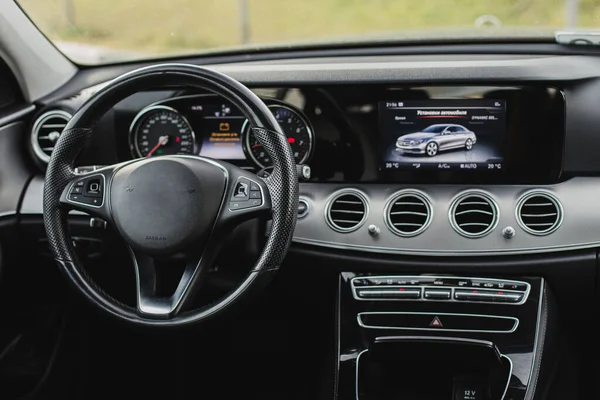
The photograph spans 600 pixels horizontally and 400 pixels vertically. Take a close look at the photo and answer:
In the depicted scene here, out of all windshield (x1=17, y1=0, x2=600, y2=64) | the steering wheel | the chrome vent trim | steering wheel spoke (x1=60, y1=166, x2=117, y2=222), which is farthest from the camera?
windshield (x1=17, y1=0, x2=600, y2=64)

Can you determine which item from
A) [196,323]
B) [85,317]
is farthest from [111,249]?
[196,323]

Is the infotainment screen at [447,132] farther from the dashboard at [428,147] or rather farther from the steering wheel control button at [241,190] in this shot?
the steering wheel control button at [241,190]

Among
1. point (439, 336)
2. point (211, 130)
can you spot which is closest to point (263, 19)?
point (211, 130)

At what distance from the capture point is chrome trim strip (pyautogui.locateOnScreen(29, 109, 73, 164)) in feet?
7.88

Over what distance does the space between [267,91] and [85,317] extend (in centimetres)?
107

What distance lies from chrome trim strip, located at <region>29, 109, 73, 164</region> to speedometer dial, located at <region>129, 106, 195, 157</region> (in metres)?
0.26

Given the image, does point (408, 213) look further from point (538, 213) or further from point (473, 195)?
point (538, 213)

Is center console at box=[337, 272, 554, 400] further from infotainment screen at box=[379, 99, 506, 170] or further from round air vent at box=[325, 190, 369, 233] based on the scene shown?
infotainment screen at box=[379, 99, 506, 170]

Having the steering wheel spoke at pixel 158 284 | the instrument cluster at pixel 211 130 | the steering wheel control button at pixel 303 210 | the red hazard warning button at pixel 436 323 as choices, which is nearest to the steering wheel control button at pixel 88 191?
the steering wheel spoke at pixel 158 284

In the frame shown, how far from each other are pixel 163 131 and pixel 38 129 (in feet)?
1.45

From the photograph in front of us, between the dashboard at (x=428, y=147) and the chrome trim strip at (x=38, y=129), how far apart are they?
36 cm

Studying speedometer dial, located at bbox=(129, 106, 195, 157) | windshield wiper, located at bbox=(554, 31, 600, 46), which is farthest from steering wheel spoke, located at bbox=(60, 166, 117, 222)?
windshield wiper, located at bbox=(554, 31, 600, 46)

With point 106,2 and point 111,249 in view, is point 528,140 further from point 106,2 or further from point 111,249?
point 106,2

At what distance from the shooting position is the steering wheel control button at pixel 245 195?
1753 mm
